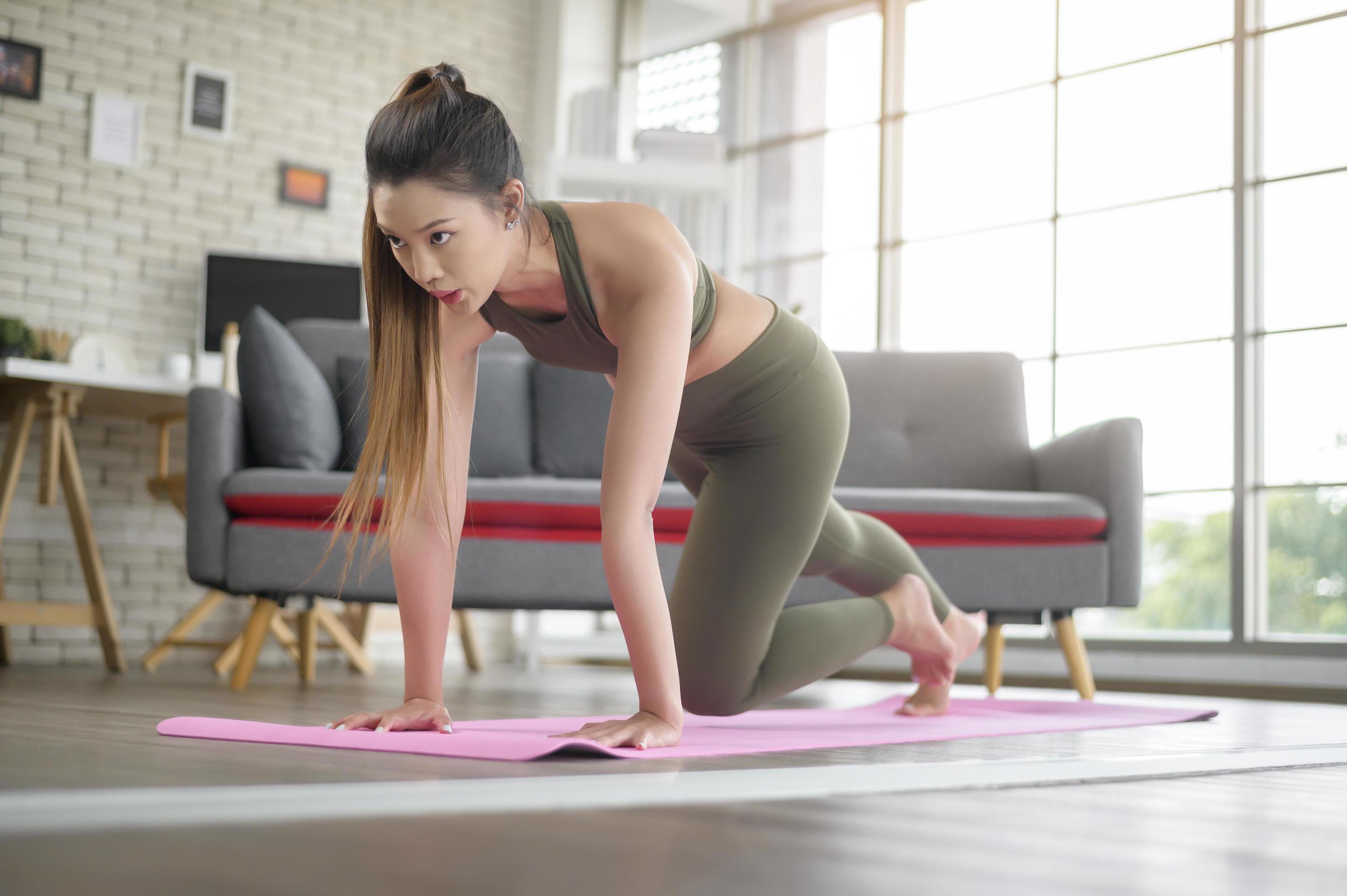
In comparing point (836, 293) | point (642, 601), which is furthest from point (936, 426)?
point (642, 601)

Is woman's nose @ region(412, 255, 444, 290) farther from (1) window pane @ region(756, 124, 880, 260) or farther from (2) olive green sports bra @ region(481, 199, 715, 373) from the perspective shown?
(1) window pane @ region(756, 124, 880, 260)

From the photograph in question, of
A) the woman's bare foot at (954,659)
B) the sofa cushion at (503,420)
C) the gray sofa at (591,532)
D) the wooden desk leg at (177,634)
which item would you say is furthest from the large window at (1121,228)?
the wooden desk leg at (177,634)

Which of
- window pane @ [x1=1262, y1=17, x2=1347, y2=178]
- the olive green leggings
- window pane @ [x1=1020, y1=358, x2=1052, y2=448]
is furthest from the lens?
window pane @ [x1=1020, y1=358, x2=1052, y2=448]

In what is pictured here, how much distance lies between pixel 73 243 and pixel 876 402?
10.4 ft

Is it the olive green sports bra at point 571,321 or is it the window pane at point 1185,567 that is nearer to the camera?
the olive green sports bra at point 571,321

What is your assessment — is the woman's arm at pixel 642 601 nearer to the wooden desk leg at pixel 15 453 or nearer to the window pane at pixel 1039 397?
the wooden desk leg at pixel 15 453

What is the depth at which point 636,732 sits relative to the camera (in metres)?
1.30

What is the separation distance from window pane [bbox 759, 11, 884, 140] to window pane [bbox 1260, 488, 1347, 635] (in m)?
2.48

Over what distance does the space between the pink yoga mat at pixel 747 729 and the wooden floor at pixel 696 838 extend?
0.04 metres

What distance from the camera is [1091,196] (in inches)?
187

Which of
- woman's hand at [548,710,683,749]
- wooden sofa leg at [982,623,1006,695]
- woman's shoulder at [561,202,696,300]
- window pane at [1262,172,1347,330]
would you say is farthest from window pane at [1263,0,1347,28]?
woman's hand at [548,710,683,749]

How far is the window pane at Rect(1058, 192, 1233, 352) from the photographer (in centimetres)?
437

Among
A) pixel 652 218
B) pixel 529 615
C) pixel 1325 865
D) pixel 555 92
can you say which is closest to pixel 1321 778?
pixel 1325 865

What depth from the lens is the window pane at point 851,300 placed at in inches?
211
